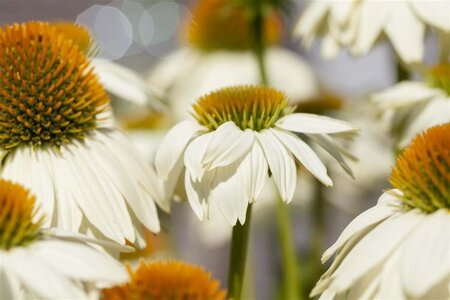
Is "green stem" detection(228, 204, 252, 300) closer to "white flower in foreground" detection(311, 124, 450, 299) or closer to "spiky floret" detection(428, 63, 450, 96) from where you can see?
"white flower in foreground" detection(311, 124, 450, 299)

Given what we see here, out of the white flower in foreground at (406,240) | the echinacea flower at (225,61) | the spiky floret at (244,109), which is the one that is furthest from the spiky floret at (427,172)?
the echinacea flower at (225,61)

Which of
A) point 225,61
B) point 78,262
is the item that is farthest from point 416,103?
point 225,61

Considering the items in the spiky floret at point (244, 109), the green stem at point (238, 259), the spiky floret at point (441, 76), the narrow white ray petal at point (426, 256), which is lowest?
the green stem at point (238, 259)

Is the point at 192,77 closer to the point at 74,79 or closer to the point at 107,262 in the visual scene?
the point at 74,79

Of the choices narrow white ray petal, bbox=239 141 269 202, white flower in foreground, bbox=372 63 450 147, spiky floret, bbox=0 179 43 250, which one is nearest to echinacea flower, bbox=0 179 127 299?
spiky floret, bbox=0 179 43 250

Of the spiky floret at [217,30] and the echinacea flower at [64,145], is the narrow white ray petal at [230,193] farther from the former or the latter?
the spiky floret at [217,30]

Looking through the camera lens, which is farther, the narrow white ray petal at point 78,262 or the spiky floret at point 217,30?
the spiky floret at point 217,30
